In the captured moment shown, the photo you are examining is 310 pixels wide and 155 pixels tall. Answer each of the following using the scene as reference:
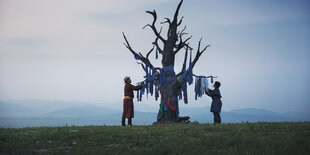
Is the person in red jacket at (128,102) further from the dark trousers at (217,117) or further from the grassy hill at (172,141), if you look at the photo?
the dark trousers at (217,117)

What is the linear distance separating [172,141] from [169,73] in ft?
26.5

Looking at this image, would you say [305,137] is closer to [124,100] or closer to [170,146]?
[170,146]

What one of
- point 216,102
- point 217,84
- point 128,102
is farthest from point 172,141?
point 217,84

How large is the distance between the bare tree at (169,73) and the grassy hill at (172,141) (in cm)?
491

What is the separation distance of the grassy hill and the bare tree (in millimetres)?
4910

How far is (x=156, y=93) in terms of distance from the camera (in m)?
19.2

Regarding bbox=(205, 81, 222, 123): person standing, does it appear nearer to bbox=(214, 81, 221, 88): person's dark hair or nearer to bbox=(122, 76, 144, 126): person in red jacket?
bbox=(214, 81, 221, 88): person's dark hair

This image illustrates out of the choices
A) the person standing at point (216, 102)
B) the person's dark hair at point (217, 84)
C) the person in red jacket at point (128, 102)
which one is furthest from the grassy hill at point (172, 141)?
the person's dark hair at point (217, 84)

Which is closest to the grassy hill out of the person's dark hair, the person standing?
the person standing

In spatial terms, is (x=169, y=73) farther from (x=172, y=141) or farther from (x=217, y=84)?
(x=172, y=141)

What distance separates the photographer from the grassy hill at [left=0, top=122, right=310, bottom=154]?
989 cm

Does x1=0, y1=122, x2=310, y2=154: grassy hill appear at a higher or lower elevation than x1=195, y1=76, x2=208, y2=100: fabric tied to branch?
lower

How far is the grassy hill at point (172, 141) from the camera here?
32.4ft

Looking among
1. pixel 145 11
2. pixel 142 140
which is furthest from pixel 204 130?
pixel 145 11
